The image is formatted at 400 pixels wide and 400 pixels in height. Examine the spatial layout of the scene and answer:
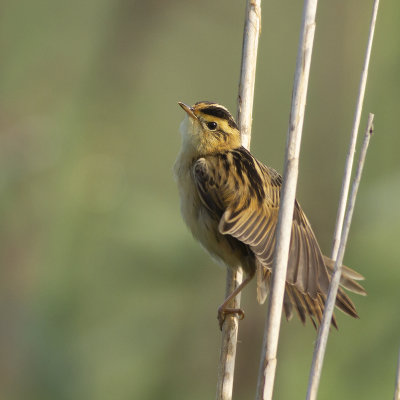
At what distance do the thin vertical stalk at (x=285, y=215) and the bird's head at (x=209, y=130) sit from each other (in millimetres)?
1066

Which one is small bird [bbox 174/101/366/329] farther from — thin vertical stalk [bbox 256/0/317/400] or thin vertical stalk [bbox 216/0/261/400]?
thin vertical stalk [bbox 256/0/317/400]

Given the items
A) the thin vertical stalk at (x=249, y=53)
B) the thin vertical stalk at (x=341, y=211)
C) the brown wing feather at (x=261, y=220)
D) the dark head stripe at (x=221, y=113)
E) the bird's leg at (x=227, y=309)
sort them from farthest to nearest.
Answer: the dark head stripe at (x=221, y=113) < the bird's leg at (x=227, y=309) < the thin vertical stalk at (x=249, y=53) < the brown wing feather at (x=261, y=220) < the thin vertical stalk at (x=341, y=211)

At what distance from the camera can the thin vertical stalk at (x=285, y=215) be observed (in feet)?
8.25

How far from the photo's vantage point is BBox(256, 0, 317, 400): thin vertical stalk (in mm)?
2514

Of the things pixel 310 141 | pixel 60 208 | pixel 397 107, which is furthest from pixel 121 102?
pixel 397 107

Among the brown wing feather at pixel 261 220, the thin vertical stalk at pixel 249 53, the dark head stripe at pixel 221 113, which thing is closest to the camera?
the brown wing feather at pixel 261 220

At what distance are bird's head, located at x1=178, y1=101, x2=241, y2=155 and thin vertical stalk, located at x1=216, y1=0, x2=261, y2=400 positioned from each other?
121 mm

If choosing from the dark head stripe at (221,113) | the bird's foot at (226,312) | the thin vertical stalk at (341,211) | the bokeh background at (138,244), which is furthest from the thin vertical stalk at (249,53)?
the bird's foot at (226,312)

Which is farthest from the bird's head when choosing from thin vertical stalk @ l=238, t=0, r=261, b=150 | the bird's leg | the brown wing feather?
the bird's leg

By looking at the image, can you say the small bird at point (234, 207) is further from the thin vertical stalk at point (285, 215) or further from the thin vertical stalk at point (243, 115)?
the thin vertical stalk at point (285, 215)

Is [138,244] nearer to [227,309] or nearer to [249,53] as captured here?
[227,309]

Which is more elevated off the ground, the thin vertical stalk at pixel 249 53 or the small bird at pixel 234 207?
the thin vertical stalk at pixel 249 53

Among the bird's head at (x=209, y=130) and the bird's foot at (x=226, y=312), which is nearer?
the bird's foot at (x=226, y=312)

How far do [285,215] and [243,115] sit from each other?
99cm
